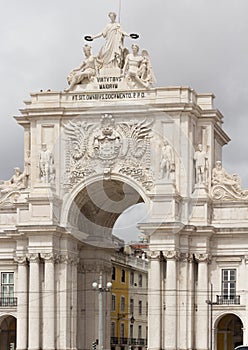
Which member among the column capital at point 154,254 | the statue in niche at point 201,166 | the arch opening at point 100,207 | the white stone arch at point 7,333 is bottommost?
the white stone arch at point 7,333

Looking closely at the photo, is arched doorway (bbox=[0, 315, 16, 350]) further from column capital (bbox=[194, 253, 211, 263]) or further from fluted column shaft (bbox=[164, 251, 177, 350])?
column capital (bbox=[194, 253, 211, 263])

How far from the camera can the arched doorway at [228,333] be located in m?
84.6

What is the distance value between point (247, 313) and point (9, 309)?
13.3 m

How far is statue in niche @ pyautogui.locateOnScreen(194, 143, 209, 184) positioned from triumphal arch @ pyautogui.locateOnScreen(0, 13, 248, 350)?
10 centimetres

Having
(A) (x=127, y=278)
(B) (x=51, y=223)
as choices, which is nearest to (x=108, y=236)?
(B) (x=51, y=223)

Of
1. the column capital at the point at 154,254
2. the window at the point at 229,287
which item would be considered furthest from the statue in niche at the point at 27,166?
the window at the point at 229,287

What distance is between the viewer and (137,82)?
84.2 m

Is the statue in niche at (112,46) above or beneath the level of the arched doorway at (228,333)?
above

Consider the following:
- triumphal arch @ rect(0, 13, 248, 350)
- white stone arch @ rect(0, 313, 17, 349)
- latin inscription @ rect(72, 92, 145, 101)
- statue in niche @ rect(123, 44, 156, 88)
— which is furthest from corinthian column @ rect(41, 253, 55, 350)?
statue in niche @ rect(123, 44, 156, 88)

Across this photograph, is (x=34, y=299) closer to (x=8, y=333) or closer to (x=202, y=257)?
(x=8, y=333)

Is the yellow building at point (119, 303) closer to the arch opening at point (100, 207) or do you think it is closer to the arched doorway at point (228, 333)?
the arch opening at point (100, 207)

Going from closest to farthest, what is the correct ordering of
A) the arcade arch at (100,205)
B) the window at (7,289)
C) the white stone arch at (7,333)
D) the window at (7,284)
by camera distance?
1. the arcade arch at (100,205)
2. the window at (7,289)
3. the window at (7,284)
4. the white stone arch at (7,333)

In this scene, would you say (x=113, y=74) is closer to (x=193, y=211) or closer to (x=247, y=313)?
(x=193, y=211)

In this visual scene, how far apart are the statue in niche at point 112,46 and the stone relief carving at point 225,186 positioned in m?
8.01
